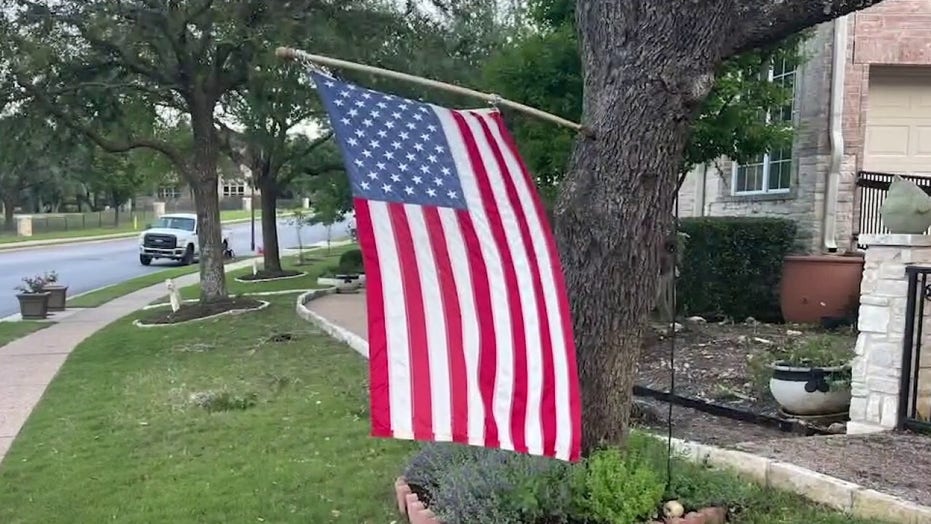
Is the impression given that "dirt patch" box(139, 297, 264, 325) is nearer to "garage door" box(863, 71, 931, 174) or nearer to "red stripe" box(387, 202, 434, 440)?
"garage door" box(863, 71, 931, 174)

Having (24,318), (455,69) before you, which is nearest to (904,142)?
(455,69)

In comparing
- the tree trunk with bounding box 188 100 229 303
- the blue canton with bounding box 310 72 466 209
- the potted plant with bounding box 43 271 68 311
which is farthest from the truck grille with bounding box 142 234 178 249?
the blue canton with bounding box 310 72 466 209

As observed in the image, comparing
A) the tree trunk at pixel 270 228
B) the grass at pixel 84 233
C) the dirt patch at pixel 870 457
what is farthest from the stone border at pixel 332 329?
the grass at pixel 84 233

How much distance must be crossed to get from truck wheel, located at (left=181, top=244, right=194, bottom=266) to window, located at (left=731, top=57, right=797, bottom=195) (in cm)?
2359

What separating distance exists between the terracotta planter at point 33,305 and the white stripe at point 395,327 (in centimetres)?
1403

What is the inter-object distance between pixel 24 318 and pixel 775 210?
1283cm

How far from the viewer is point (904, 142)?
11875mm

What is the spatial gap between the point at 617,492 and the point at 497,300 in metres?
1.07

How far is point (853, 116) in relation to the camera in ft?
37.0

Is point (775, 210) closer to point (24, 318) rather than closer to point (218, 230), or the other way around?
point (218, 230)

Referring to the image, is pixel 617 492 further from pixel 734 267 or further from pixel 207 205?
pixel 207 205

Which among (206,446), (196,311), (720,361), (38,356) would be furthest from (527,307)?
(196,311)

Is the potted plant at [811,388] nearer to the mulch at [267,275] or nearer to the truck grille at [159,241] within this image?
the mulch at [267,275]

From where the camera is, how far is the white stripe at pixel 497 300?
11.7 feet
